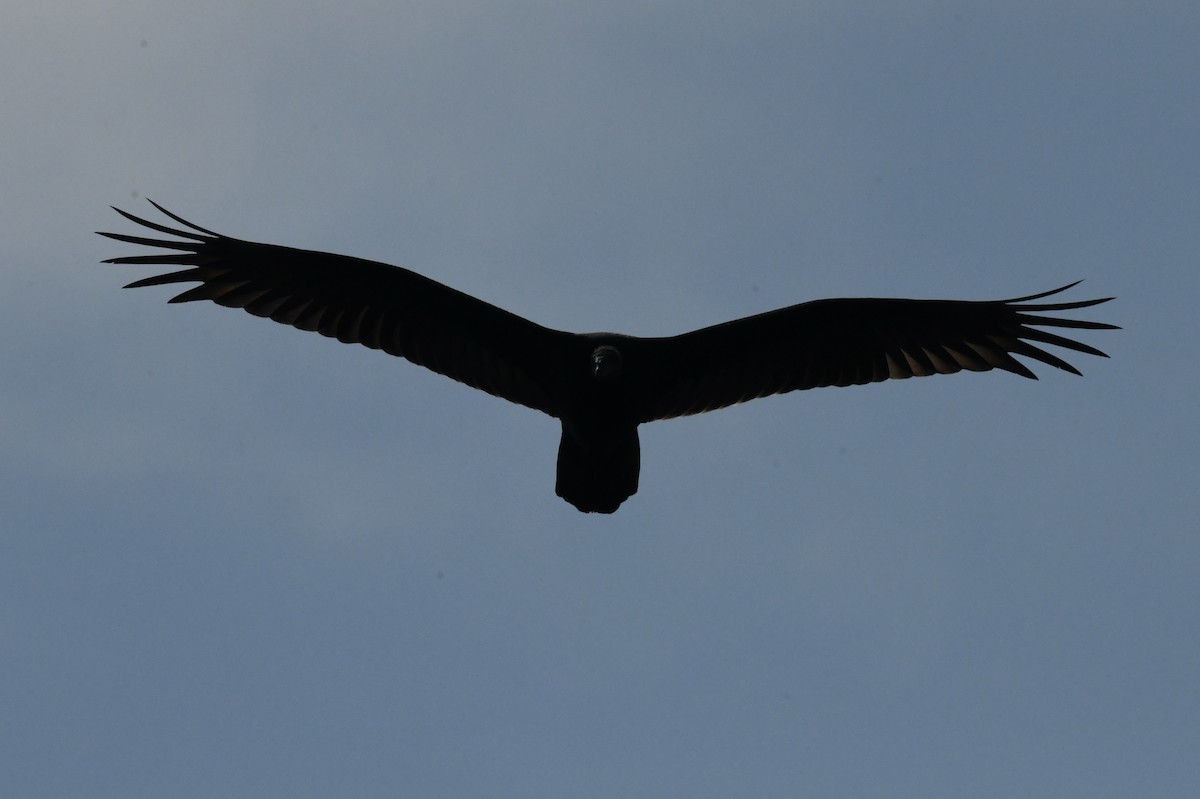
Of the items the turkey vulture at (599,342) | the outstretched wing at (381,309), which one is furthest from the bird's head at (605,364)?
the outstretched wing at (381,309)

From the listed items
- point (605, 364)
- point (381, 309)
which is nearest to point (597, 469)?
point (605, 364)

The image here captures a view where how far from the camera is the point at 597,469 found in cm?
1043

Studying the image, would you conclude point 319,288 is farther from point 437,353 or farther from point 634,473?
point 634,473

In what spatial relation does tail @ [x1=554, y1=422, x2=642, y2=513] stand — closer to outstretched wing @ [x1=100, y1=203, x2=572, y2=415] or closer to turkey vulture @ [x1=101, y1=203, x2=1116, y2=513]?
turkey vulture @ [x1=101, y1=203, x2=1116, y2=513]

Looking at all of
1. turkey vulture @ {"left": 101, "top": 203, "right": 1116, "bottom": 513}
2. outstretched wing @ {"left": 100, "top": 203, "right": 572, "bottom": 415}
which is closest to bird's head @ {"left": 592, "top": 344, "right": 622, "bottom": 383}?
turkey vulture @ {"left": 101, "top": 203, "right": 1116, "bottom": 513}

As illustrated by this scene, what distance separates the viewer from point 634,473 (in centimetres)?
1060

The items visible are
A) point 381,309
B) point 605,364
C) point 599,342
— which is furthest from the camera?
point 381,309

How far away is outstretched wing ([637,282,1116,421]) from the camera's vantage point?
10.6 meters

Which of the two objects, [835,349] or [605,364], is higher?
[835,349]

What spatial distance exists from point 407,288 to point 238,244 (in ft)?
4.16

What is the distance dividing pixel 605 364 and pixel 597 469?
885mm

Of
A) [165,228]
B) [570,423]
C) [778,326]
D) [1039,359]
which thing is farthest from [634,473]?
[165,228]

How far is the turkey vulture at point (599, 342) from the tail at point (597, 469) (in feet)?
0.03

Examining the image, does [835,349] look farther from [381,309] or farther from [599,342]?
[381,309]
